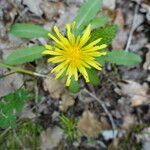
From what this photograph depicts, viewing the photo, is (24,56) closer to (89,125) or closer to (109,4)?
(89,125)

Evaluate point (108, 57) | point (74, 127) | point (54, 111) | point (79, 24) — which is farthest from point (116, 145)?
point (79, 24)

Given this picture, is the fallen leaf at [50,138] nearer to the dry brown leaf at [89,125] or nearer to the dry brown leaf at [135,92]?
the dry brown leaf at [89,125]

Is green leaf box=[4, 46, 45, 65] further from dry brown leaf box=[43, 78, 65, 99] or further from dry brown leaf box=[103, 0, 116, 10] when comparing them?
dry brown leaf box=[103, 0, 116, 10]

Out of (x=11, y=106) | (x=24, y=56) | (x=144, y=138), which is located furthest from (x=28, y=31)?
(x=144, y=138)

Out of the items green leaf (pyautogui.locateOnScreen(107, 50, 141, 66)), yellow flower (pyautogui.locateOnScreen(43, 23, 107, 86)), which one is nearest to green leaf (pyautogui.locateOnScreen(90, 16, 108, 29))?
green leaf (pyautogui.locateOnScreen(107, 50, 141, 66))

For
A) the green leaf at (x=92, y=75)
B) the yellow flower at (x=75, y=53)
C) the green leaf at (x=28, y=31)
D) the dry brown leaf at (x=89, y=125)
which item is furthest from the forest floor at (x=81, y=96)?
the yellow flower at (x=75, y=53)
